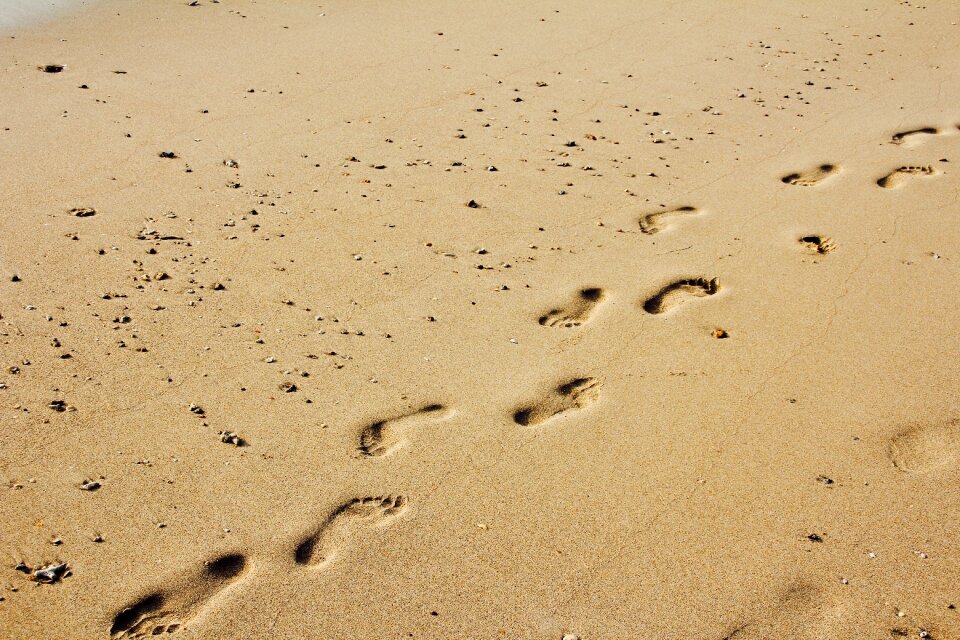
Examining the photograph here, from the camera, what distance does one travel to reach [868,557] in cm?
234

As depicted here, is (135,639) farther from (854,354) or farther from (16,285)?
(854,354)

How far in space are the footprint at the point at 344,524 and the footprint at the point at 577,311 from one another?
1.08 meters

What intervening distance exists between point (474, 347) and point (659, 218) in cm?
132

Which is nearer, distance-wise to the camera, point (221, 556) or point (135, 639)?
point (135, 639)

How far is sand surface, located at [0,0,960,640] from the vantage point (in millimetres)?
2271

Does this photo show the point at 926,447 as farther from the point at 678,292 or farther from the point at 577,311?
the point at 577,311

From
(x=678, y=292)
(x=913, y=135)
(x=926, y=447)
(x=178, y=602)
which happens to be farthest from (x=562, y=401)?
(x=913, y=135)

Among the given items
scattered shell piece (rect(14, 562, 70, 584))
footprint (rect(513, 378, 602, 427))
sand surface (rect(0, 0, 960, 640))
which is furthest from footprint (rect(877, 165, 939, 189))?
scattered shell piece (rect(14, 562, 70, 584))

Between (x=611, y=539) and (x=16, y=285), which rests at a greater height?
(x=16, y=285)

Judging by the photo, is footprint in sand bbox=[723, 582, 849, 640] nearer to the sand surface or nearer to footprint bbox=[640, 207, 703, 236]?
the sand surface

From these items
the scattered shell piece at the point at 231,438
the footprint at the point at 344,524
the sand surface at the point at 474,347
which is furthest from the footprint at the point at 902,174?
the scattered shell piece at the point at 231,438

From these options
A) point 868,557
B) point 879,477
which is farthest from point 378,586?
point 879,477

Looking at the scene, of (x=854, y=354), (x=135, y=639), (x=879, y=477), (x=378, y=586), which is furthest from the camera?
(x=854, y=354)

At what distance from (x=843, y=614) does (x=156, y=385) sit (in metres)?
2.19
